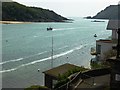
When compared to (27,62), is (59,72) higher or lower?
higher

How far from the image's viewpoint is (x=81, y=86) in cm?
1350

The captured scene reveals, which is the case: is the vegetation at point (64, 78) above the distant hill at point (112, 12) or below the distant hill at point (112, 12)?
below

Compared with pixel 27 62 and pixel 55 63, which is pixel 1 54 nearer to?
pixel 27 62

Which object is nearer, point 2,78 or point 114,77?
point 114,77

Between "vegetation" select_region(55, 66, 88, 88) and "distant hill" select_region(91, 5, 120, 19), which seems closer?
"distant hill" select_region(91, 5, 120, 19)

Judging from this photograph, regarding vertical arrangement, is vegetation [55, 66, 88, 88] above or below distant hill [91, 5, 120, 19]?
below

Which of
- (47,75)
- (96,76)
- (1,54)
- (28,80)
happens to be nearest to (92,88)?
(96,76)

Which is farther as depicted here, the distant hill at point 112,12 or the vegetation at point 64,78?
the vegetation at point 64,78

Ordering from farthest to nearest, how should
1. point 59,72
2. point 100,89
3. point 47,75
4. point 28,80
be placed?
point 28,80 < point 47,75 < point 59,72 < point 100,89

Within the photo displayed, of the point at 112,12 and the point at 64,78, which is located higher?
the point at 112,12

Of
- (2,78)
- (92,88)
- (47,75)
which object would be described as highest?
(92,88)

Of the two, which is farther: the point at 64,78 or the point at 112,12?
the point at 64,78

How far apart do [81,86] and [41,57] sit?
4632 cm

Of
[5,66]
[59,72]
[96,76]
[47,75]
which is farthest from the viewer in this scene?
[5,66]
